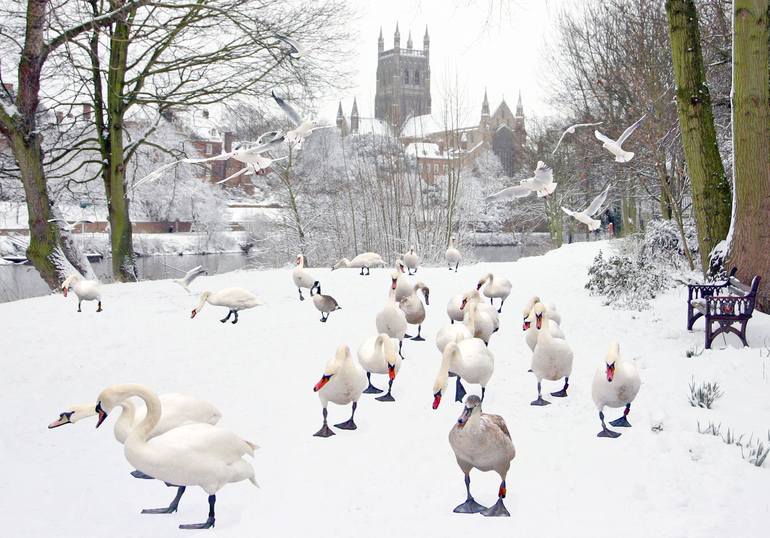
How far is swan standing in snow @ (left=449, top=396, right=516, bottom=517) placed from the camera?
4645 mm

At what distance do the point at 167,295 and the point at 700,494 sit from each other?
9.89 meters

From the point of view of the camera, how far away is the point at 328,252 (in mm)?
31188

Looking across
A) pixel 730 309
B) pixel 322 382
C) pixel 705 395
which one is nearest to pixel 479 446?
pixel 322 382

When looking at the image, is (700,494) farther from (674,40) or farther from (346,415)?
(674,40)

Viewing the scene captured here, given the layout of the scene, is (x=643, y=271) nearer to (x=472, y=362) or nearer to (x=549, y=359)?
(x=549, y=359)

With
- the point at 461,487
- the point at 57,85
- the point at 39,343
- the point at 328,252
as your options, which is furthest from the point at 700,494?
the point at 328,252

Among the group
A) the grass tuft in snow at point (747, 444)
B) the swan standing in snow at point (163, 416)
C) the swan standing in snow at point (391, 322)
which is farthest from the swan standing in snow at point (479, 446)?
the swan standing in snow at point (391, 322)

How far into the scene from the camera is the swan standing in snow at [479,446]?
4.64m

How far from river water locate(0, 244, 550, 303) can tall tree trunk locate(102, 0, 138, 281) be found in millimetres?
1670

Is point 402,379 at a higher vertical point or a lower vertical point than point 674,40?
lower

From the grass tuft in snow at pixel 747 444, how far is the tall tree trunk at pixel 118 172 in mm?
14361

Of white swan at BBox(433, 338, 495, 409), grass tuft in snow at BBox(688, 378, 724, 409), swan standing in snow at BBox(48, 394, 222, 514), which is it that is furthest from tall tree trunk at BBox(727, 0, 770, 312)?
swan standing in snow at BBox(48, 394, 222, 514)

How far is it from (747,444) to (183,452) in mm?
4452

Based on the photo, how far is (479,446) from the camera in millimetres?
4648
